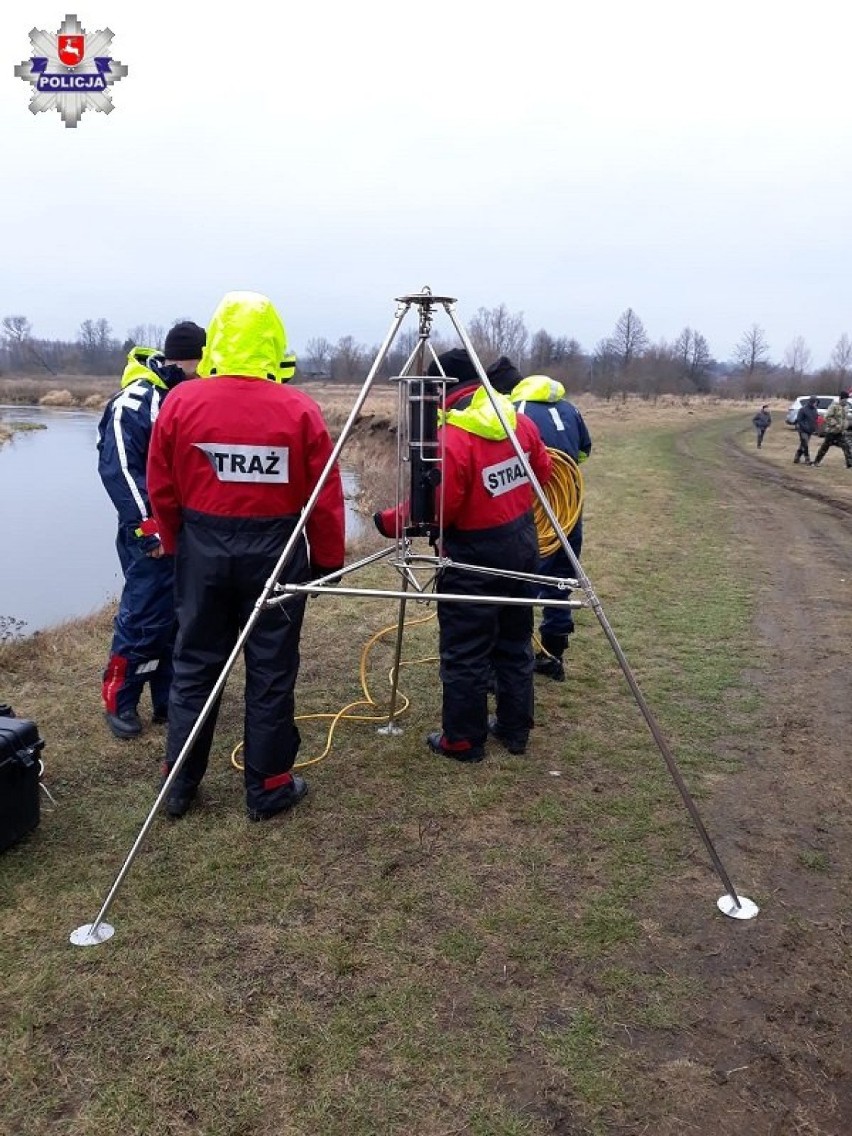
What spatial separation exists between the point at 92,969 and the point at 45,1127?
58cm

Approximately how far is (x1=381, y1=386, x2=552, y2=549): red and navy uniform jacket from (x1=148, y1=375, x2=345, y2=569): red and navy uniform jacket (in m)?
0.55

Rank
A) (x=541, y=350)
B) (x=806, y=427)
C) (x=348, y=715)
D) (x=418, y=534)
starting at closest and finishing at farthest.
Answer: (x=418, y=534)
(x=348, y=715)
(x=806, y=427)
(x=541, y=350)

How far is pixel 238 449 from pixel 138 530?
1.11 m

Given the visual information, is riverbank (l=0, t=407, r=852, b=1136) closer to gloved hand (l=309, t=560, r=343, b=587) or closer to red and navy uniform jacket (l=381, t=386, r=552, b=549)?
gloved hand (l=309, t=560, r=343, b=587)

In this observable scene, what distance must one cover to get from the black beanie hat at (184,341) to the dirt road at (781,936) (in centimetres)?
339

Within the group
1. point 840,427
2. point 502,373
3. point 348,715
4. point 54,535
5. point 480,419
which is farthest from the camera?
point 840,427

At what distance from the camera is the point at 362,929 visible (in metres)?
2.95

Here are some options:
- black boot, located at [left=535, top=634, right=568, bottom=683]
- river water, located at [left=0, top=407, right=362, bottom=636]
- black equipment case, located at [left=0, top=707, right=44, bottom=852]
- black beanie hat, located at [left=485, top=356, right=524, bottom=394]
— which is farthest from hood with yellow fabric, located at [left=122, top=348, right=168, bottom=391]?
river water, located at [left=0, top=407, right=362, bottom=636]

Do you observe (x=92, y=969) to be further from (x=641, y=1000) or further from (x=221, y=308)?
(x=221, y=308)

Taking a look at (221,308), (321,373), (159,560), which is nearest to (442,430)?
(221,308)

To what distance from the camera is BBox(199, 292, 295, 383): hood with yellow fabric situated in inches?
130

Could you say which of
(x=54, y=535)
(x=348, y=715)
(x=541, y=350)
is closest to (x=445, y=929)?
(x=348, y=715)

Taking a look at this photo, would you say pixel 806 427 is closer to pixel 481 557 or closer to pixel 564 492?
pixel 564 492

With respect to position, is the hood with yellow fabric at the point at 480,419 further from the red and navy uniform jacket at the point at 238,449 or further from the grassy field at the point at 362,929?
the grassy field at the point at 362,929
